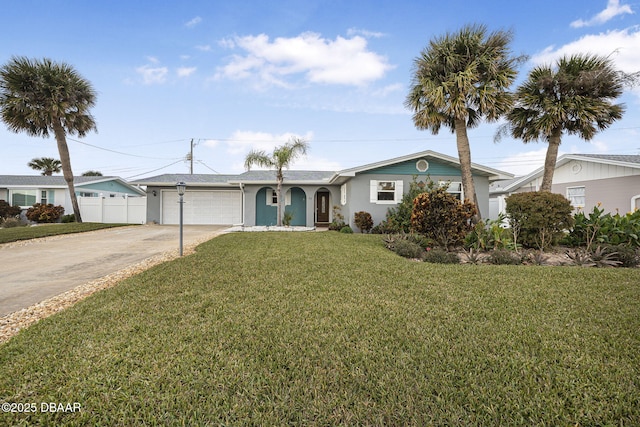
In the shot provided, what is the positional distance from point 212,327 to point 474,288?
3.83 meters

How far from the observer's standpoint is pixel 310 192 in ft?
56.0

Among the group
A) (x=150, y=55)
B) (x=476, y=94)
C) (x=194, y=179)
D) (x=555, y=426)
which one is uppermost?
(x=150, y=55)

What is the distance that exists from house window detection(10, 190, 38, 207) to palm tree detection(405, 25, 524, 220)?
25.9 m

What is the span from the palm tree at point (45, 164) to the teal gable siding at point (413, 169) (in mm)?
34476

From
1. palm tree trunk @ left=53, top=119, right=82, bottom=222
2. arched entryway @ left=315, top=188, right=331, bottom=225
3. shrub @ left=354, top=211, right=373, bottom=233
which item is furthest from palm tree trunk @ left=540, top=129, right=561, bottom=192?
palm tree trunk @ left=53, top=119, right=82, bottom=222

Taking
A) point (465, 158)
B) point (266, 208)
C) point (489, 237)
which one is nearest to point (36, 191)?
point (266, 208)

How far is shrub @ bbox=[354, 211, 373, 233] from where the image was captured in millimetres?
13781

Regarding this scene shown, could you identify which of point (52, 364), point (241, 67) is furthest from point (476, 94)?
point (52, 364)

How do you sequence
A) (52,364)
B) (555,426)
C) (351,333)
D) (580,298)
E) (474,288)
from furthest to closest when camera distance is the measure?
1. (474,288)
2. (580,298)
3. (351,333)
4. (52,364)
5. (555,426)

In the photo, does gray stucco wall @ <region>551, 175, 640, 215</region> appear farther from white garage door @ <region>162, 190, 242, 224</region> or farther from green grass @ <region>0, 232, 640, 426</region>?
white garage door @ <region>162, 190, 242, 224</region>

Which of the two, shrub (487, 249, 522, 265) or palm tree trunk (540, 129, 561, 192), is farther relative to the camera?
palm tree trunk (540, 129, 561, 192)

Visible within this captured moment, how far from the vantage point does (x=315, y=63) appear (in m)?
14.4

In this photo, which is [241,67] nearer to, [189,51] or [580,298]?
[189,51]

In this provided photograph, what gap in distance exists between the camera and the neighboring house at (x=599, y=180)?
41.3 ft
